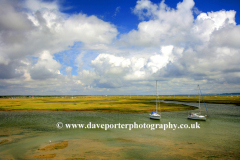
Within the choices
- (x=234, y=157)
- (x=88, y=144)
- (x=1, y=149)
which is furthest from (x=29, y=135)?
(x=234, y=157)

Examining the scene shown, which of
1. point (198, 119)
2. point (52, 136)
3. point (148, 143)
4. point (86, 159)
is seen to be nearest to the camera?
point (86, 159)

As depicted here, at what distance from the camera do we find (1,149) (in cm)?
2389

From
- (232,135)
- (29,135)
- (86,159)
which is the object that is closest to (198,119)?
(232,135)

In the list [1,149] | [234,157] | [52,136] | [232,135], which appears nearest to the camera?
[234,157]

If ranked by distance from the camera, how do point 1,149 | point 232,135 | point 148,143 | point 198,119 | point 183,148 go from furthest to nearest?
point 198,119 → point 232,135 → point 148,143 → point 183,148 → point 1,149

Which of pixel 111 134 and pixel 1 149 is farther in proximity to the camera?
pixel 111 134

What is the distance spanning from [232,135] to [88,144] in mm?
30774

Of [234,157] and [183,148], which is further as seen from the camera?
[183,148]

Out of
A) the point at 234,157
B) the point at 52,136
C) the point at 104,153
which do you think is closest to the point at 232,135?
the point at 234,157

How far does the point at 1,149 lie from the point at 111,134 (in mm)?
19380

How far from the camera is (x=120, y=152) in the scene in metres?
23.6

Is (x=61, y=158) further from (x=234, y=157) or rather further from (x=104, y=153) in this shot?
(x=234, y=157)

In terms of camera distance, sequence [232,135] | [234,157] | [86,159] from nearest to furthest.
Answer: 1. [86,159]
2. [234,157]
3. [232,135]

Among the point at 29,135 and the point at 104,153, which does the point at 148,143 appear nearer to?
the point at 104,153
